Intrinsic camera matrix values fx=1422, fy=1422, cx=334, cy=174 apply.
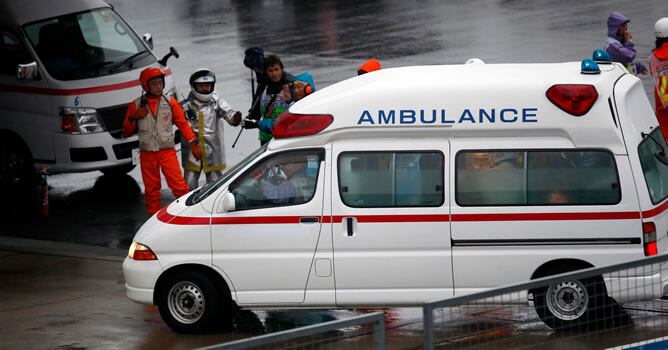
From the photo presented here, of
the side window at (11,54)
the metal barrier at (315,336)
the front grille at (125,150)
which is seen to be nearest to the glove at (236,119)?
the front grille at (125,150)

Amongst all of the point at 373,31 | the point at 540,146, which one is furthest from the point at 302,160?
the point at 373,31

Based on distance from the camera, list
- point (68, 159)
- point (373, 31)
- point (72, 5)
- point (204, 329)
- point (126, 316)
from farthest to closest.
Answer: point (373, 31) → point (72, 5) → point (68, 159) → point (126, 316) → point (204, 329)

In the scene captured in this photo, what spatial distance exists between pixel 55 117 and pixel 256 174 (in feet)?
20.9

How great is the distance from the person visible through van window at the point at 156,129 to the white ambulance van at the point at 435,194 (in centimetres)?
375

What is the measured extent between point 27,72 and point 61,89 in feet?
1.49

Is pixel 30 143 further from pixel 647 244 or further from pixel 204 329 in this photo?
pixel 647 244

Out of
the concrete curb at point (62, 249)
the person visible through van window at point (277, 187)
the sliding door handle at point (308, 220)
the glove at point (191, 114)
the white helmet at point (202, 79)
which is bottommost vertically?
the concrete curb at point (62, 249)

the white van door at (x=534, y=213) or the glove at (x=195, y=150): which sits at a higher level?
the glove at (x=195, y=150)

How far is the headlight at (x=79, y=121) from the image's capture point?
54.5 ft

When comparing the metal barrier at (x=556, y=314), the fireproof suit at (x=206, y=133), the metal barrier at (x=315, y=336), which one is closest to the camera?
the metal barrier at (x=315, y=336)

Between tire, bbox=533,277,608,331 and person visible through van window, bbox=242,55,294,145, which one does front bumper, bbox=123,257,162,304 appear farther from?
tire, bbox=533,277,608,331

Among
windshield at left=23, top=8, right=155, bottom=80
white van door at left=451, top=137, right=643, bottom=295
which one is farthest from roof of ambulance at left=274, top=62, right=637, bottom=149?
windshield at left=23, top=8, right=155, bottom=80

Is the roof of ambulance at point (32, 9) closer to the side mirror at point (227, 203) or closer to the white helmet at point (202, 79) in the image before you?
the white helmet at point (202, 79)

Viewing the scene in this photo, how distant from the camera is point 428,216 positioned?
10516mm
